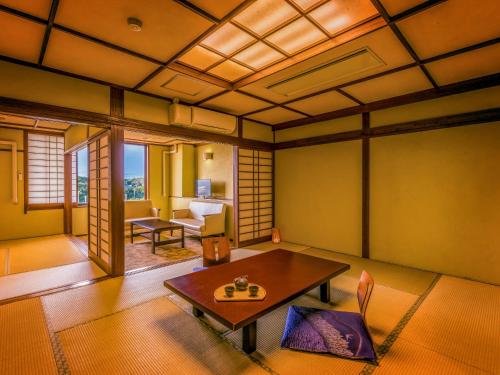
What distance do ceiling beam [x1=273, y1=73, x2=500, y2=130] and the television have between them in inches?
117

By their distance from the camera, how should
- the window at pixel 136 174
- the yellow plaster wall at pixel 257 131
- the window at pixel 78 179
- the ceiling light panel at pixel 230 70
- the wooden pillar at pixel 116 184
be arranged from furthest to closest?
the window at pixel 136 174
the window at pixel 78 179
the yellow plaster wall at pixel 257 131
the wooden pillar at pixel 116 184
the ceiling light panel at pixel 230 70

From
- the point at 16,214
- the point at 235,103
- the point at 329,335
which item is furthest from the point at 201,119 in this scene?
the point at 16,214

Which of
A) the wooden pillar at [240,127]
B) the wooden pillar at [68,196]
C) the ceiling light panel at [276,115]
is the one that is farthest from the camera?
the wooden pillar at [68,196]

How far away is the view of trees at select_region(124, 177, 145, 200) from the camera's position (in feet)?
26.0

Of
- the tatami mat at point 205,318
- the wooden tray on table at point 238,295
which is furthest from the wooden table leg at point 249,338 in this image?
the tatami mat at point 205,318

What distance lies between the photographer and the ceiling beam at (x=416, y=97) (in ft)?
10.7

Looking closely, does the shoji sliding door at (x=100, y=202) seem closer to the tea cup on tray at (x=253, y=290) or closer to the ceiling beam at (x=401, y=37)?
the tea cup on tray at (x=253, y=290)

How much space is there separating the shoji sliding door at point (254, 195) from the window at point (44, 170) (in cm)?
472

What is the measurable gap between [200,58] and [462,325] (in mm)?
3723

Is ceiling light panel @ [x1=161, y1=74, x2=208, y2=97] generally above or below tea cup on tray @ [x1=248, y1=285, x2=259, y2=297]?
above

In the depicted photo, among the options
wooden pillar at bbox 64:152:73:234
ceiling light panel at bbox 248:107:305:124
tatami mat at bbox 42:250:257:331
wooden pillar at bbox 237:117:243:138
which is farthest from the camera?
wooden pillar at bbox 64:152:73:234

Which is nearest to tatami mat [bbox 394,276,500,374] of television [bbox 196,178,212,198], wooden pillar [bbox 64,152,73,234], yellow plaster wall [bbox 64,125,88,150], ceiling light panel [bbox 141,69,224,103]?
ceiling light panel [bbox 141,69,224,103]

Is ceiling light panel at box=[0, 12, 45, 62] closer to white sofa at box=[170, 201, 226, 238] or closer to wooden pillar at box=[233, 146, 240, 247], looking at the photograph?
wooden pillar at box=[233, 146, 240, 247]

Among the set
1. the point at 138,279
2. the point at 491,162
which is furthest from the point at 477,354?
the point at 138,279
